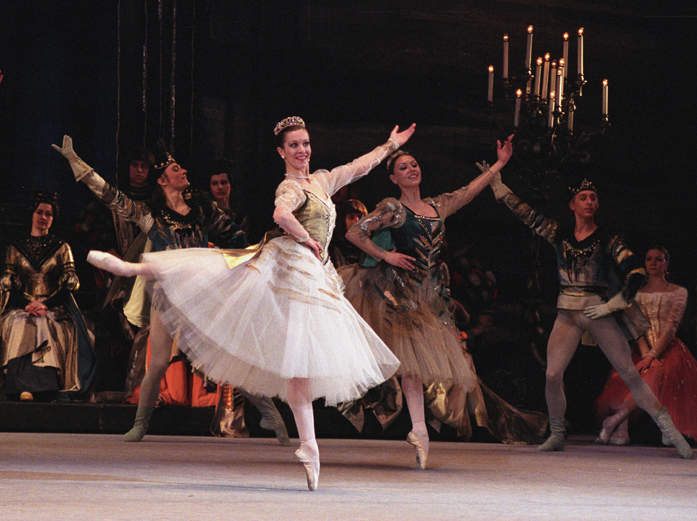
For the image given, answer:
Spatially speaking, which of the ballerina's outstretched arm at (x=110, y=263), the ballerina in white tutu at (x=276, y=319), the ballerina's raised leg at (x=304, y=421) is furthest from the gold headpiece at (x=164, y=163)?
the ballerina's raised leg at (x=304, y=421)

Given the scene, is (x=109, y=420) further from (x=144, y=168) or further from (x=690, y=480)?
(x=690, y=480)

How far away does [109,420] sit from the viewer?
22.2 ft

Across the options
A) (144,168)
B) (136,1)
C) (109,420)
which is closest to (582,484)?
(109,420)

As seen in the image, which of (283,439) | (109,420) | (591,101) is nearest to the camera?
(283,439)

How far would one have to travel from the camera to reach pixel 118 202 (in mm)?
6188

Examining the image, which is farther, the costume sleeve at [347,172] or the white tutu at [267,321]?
the costume sleeve at [347,172]

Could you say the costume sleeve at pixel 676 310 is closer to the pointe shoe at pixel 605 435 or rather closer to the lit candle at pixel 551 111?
the pointe shoe at pixel 605 435

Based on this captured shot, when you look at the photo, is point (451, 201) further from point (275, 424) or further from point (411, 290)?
point (275, 424)

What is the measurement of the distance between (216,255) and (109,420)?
113 inches

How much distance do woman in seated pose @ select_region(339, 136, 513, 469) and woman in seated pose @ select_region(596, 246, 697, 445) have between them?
2.21 metres

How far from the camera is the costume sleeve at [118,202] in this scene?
6.06 meters

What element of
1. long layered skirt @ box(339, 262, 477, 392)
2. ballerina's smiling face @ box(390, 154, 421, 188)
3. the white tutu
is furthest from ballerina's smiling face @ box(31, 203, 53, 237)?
the white tutu

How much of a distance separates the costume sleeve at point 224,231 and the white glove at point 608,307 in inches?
89.1

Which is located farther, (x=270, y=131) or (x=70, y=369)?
(x=270, y=131)
